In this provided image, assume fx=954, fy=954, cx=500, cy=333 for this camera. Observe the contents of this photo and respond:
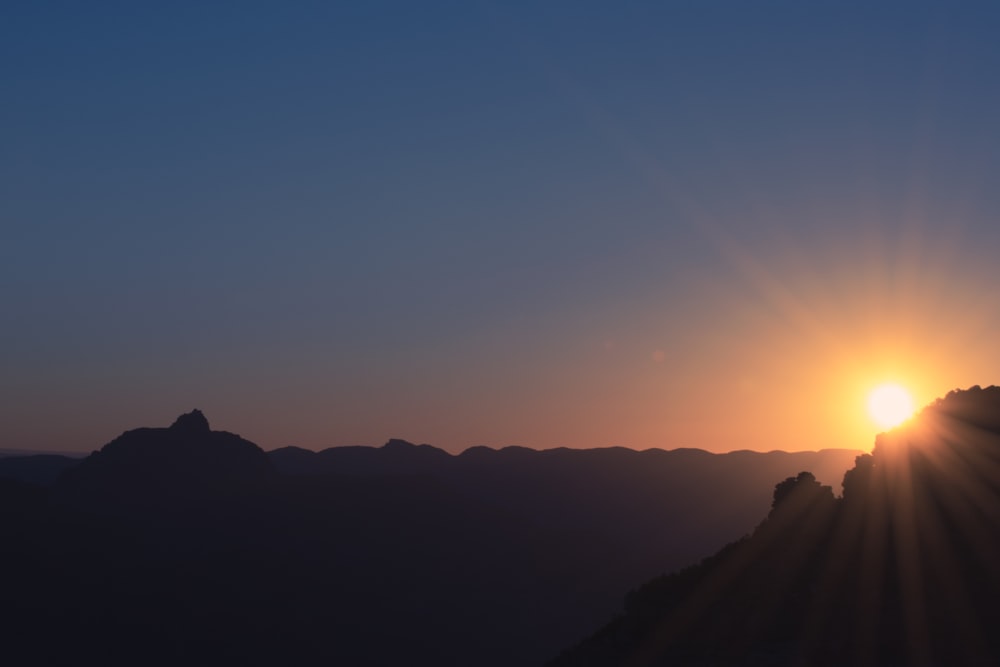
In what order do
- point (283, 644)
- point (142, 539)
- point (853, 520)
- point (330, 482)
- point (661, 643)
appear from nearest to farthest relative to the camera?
point (661, 643)
point (853, 520)
point (283, 644)
point (142, 539)
point (330, 482)

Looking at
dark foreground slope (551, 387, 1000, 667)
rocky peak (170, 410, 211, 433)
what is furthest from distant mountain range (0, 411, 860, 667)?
dark foreground slope (551, 387, 1000, 667)

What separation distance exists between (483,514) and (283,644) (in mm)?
58014

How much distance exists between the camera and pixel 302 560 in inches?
5148

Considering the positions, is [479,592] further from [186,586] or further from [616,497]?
[616,497]

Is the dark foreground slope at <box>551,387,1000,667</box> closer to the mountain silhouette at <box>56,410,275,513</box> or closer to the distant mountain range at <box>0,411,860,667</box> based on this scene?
the distant mountain range at <box>0,411,860,667</box>

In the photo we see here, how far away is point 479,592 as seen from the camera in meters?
133

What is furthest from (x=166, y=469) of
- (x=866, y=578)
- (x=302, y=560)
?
(x=866, y=578)

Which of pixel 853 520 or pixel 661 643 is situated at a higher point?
pixel 853 520

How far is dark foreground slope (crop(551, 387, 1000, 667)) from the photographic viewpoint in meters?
22.1

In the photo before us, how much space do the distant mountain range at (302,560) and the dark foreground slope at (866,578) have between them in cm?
8651

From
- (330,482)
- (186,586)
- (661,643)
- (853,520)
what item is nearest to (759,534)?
(853,520)

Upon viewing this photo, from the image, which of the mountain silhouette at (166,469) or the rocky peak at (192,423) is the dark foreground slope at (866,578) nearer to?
the mountain silhouette at (166,469)

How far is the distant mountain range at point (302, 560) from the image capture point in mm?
107812

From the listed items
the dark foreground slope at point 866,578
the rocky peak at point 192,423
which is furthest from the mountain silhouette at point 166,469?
the dark foreground slope at point 866,578
